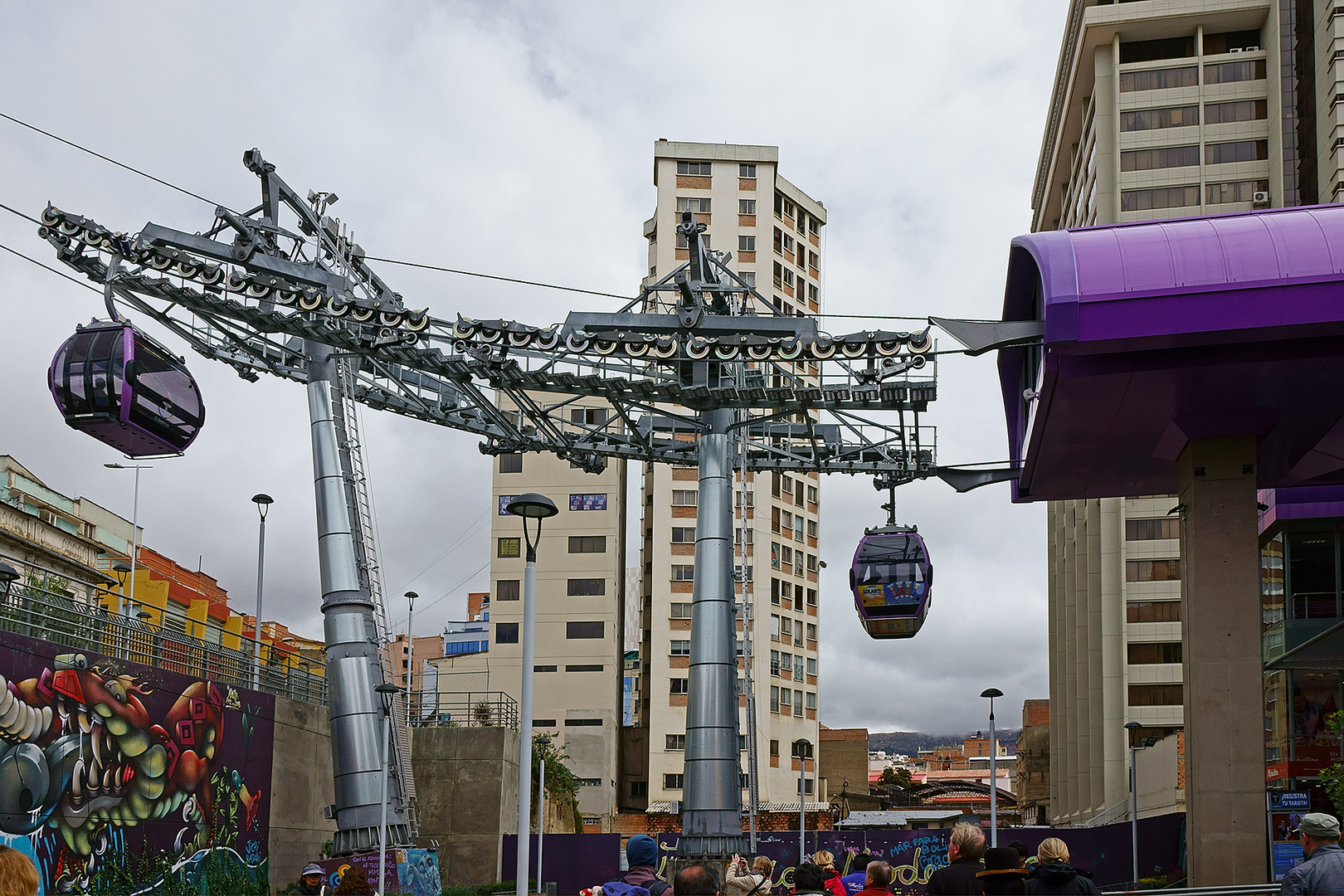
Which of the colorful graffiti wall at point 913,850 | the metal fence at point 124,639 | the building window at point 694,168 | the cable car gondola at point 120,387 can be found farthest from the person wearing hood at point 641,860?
the building window at point 694,168

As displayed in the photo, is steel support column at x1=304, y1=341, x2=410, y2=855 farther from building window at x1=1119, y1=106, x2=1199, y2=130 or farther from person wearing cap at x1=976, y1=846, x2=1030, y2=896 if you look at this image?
building window at x1=1119, y1=106, x2=1199, y2=130

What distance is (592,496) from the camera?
80875 millimetres

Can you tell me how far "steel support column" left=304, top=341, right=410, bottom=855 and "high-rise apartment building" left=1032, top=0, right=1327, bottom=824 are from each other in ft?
151

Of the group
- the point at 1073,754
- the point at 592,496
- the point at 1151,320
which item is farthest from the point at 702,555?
the point at 1073,754

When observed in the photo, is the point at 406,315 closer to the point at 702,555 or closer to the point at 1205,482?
the point at 702,555

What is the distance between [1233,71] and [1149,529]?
2365cm

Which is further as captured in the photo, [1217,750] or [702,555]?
[702,555]

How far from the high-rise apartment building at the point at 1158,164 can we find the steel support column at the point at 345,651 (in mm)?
45987

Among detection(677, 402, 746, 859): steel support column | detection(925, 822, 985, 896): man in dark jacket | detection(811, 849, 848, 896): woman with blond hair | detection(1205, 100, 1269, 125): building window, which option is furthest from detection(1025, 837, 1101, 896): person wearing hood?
detection(1205, 100, 1269, 125): building window

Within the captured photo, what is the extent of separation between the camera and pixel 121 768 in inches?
1011

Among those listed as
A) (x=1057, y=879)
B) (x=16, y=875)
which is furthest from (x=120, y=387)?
(x=16, y=875)

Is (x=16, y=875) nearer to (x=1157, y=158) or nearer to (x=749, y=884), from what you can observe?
(x=749, y=884)

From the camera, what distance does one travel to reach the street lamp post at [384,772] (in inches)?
1152

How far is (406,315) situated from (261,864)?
41.7 ft
